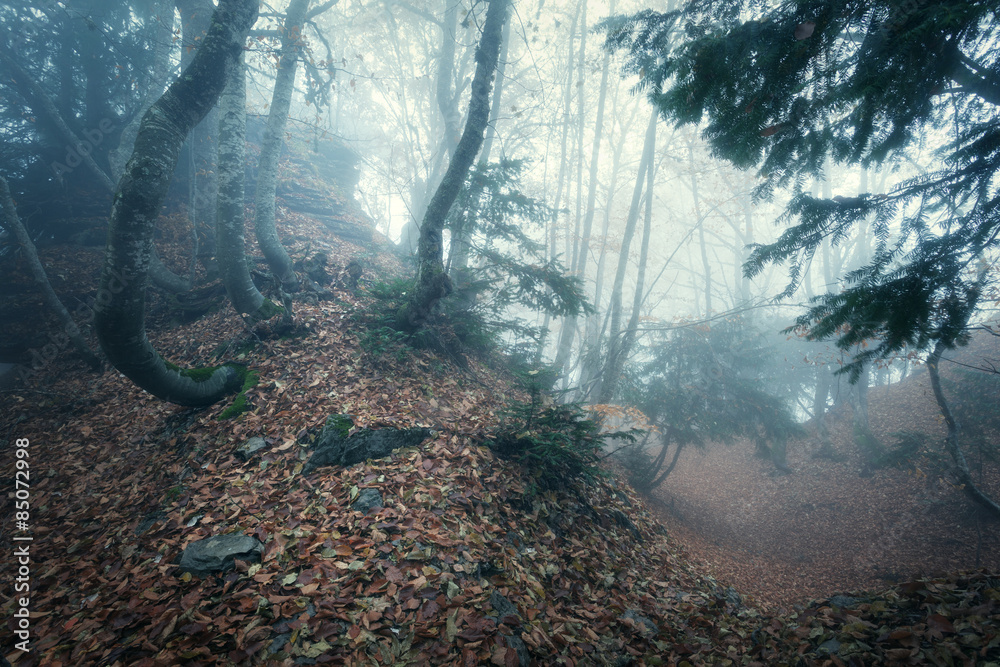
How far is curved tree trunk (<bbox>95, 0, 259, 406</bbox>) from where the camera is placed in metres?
3.96

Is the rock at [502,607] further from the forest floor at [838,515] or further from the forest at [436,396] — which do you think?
the forest floor at [838,515]

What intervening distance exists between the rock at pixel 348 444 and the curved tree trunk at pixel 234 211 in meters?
3.58

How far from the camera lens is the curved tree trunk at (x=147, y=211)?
13.0 ft

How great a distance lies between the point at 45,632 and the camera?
9.15 feet

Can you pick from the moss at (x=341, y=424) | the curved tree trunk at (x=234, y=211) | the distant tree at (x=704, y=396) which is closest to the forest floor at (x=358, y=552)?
the moss at (x=341, y=424)

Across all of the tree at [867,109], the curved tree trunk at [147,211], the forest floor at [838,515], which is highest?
the tree at [867,109]

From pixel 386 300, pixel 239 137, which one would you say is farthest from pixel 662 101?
pixel 239 137

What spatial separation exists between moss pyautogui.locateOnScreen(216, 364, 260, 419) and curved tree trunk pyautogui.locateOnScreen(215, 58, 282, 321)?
4.75 ft

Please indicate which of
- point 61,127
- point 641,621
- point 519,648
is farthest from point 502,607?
point 61,127

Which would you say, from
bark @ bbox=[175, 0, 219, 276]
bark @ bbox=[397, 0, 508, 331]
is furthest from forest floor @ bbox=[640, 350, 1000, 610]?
bark @ bbox=[175, 0, 219, 276]

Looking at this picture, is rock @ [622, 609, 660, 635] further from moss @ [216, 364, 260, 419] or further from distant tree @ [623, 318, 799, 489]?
distant tree @ [623, 318, 799, 489]

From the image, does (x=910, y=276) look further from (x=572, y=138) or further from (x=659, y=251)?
(x=659, y=251)

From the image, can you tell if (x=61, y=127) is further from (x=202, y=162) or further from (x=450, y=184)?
(x=450, y=184)

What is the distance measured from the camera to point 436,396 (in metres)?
6.12
